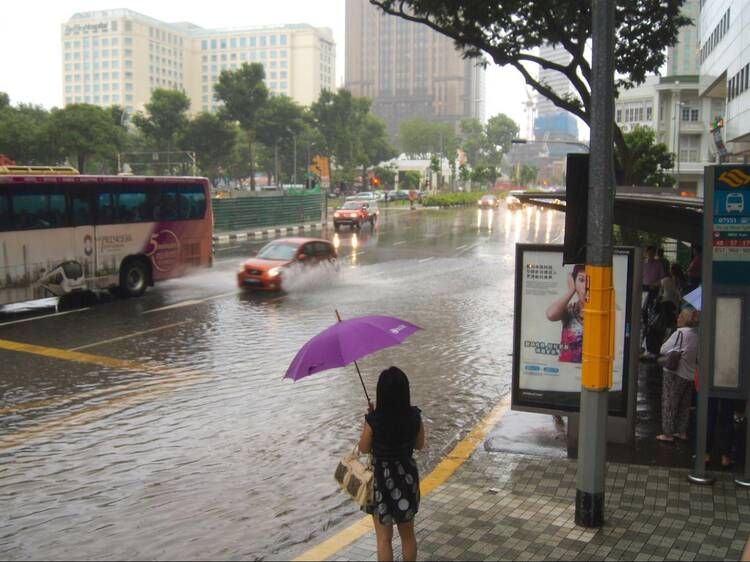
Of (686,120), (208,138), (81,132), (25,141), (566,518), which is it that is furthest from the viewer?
(686,120)

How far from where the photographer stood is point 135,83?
19350cm

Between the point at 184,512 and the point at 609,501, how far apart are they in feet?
12.2

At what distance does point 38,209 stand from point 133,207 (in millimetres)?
2934

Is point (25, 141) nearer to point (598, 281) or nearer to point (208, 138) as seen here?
point (208, 138)

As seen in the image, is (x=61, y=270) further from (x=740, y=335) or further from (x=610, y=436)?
(x=740, y=335)

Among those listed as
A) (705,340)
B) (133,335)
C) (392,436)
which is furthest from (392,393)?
(133,335)

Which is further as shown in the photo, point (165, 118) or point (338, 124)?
point (338, 124)

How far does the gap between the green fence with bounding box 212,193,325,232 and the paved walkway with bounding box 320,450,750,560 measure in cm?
3750

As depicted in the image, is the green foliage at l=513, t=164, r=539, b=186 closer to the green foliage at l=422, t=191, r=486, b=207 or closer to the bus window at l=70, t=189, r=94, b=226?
the green foliage at l=422, t=191, r=486, b=207

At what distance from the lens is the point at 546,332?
8500 millimetres

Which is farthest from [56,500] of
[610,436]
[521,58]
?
[521,58]

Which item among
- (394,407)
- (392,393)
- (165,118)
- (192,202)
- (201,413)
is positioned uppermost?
(165,118)

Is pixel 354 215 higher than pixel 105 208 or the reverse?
the reverse

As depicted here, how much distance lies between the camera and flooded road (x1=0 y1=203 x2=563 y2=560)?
6520 mm
